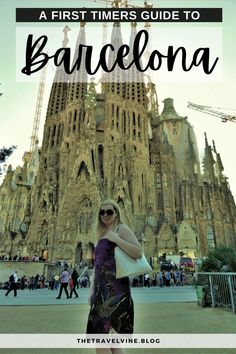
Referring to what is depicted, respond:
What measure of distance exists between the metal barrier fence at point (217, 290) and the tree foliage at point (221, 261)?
32 centimetres

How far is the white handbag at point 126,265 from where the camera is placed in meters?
2.80

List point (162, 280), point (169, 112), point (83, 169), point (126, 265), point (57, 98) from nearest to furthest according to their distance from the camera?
point (126, 265) → point (162, 280) → point (83, 169) → point (57, 98) → point (169, 112)

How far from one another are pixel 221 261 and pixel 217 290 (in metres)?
1.02

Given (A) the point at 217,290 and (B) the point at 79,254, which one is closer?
(A) the point at 217,290

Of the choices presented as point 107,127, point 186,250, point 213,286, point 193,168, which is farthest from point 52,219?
point 213,286

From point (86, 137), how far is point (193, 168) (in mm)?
19575

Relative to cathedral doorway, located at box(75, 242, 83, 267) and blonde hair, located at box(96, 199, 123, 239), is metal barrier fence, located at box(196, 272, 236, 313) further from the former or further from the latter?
cathedral doorway, located at box(75, 242, 83, 267)

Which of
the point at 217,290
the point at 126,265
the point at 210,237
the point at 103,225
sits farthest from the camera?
the point at 210,237

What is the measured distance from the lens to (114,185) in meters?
38.5

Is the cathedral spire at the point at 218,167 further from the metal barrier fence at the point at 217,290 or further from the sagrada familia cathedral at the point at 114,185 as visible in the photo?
the metal barrier fence at the point at 217,290

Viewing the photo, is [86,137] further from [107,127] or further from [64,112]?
[64,112]
